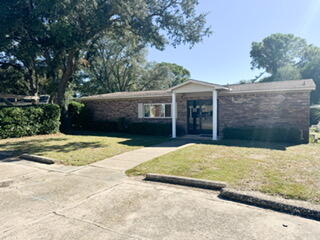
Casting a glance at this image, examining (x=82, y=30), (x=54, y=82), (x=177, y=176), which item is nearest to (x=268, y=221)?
(x=177, y=176)

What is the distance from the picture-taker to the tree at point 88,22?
12.0m

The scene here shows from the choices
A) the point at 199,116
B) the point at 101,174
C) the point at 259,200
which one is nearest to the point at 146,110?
the point at 199,116

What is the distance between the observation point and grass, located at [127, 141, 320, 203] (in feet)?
15.3

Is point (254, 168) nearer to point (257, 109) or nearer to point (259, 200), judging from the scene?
point (259, 200)

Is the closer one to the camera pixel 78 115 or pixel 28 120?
pixel 28 120

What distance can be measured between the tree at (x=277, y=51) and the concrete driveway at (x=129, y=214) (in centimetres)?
4222

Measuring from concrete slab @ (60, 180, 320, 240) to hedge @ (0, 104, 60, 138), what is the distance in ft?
36.9

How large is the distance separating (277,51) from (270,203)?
1699 inches

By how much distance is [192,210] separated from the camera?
381cm

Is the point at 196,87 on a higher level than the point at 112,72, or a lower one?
lower

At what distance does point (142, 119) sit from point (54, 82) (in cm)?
1313

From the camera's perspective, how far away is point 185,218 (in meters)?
3.53

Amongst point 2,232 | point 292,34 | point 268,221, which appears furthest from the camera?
point 292,34

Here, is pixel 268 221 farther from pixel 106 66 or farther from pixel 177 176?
pixel 106 66
